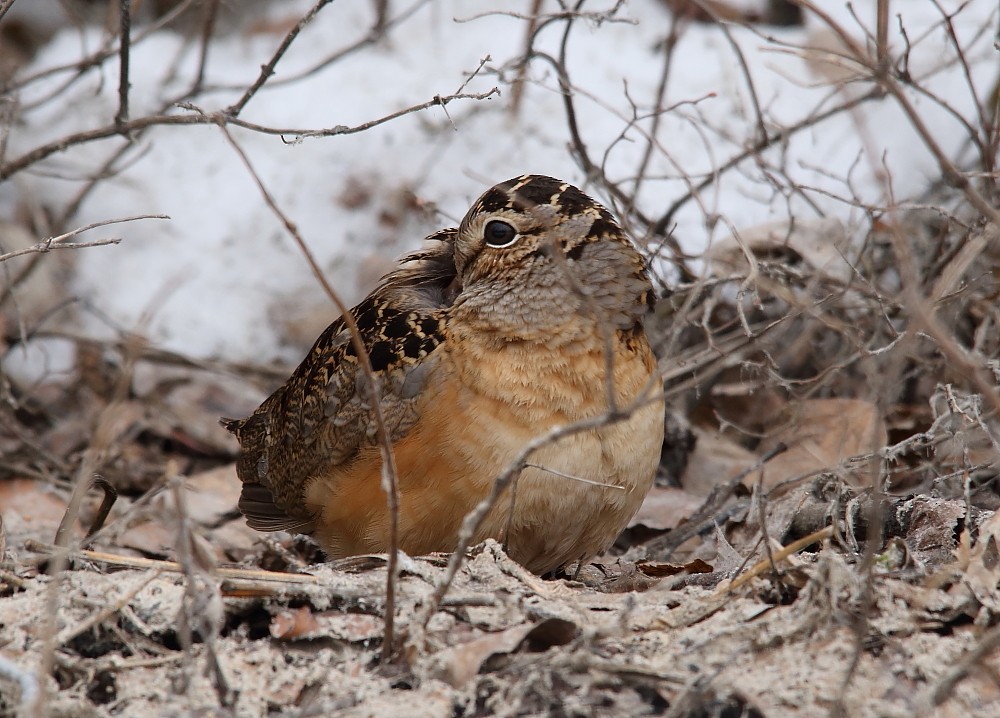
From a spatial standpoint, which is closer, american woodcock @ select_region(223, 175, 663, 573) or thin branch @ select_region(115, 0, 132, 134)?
american woodcock @ select_region(223, 175, 663, 573)

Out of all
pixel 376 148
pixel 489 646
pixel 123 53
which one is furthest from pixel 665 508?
pixel 376 148

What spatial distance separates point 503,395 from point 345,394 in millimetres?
803

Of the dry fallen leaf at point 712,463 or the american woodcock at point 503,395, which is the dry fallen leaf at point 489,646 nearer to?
the american woodcock at point 503,395

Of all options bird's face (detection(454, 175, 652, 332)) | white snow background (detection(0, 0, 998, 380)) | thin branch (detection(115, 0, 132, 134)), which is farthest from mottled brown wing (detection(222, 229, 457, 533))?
white snow background (detection(0, 0, 998, 380))

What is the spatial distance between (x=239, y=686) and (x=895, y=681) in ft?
5.75

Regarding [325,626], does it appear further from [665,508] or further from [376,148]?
[376,148]

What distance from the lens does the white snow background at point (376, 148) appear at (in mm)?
7617

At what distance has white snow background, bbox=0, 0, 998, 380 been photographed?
7.62m

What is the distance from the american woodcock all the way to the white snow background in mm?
2659

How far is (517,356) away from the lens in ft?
14.7

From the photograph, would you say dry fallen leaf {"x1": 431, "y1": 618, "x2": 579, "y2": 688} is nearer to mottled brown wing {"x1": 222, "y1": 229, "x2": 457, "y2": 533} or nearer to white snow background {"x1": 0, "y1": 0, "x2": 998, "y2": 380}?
mottled brown wing {"x1": 222, "y1": 229, "x2": 457, "y2": 533}

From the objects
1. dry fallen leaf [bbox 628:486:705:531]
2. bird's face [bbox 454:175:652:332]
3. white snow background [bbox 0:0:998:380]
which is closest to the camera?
bird's face [bbox 454:175:652:332]

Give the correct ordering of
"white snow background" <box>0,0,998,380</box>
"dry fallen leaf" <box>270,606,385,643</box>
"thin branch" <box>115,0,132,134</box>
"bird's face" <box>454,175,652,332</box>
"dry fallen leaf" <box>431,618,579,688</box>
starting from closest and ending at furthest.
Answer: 1. "dry fallen leaf" <box>431,618,579,688</box>
2. "dry fallen leaf" <box>270,606,385,643</box>
3. "bird's face" <box>454,175,652,332</box>
4. "thin branch" <box>115,0,132,134</box>
5. "white snow background" <box>0,0,998,380</box>

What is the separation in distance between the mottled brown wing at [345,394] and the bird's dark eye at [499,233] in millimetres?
353
